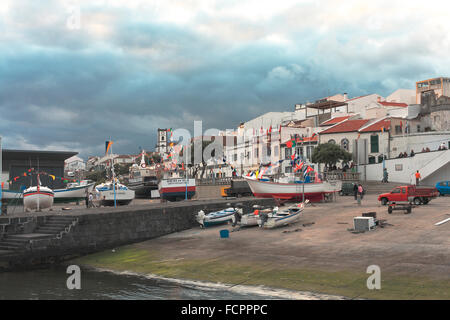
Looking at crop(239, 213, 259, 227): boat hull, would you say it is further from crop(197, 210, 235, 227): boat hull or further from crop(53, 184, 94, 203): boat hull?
crop(53, 184, 94, 203): boat hull

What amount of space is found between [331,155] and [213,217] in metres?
30.1

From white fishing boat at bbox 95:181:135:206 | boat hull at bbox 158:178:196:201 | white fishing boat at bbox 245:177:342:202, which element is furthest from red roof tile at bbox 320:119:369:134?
white fishing boat at bbox 95:181:135:206

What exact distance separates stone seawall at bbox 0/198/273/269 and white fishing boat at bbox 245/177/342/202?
1088cm

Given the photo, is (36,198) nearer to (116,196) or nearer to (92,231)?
(116,196)

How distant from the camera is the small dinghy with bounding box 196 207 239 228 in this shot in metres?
27.0

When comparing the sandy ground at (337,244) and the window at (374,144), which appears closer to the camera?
the sandy ground at (337,244)

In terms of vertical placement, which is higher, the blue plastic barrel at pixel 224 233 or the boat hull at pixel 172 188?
the boat hull at pixel 172 188

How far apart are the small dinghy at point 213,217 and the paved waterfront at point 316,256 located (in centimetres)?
97

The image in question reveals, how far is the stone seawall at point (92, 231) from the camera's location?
1966cm

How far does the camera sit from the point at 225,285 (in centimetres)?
1461

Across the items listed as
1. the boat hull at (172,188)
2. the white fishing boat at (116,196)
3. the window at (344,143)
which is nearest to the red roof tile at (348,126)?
the window at (344,143)

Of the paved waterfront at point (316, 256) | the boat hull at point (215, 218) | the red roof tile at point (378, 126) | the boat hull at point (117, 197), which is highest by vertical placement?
the red roof tile at point (378, 126)

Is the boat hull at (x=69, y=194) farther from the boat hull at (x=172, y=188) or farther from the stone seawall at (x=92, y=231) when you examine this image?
the stone seawall at (x=92, y=231)

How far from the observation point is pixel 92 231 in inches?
877
